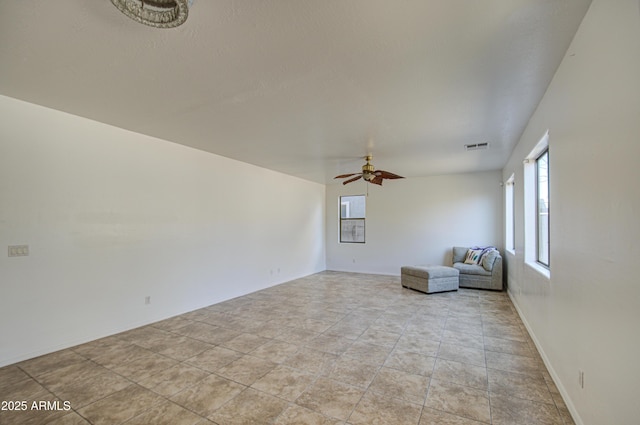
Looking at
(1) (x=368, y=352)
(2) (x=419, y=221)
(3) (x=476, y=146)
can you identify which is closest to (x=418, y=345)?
(1) (x=368, y=352)

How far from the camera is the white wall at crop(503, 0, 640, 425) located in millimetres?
1297

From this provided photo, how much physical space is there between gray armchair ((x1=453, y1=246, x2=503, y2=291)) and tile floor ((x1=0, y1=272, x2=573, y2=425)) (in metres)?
1.49

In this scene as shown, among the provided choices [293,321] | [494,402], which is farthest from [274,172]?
[494,402]

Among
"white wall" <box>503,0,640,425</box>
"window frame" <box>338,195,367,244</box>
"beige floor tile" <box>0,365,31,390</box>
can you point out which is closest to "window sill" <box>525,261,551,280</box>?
"white wall" <box>503,0,640,425</box>

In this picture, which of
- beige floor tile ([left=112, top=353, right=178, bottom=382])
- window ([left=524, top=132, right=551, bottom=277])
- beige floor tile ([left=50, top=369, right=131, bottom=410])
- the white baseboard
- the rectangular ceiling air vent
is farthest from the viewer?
the rectangular ceiling air vent

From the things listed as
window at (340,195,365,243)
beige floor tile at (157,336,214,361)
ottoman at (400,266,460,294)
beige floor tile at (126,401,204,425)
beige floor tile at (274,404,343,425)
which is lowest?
beige floor tile at (157,336,214,361)

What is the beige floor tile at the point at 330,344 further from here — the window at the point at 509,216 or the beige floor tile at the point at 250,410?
the window at the point at 509,216

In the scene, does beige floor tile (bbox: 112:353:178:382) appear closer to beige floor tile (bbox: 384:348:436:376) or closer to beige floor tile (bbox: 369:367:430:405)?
beige floor tile (bbox: 369:367:430:405)

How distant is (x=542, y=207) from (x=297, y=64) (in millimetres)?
3106

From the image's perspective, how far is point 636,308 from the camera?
4.09 feet

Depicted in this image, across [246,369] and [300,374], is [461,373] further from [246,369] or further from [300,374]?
[246,369]

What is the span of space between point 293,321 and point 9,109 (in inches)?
157

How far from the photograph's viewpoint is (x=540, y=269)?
309 centimetres

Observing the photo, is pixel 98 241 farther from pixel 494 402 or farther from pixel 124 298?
pixel 494 402
